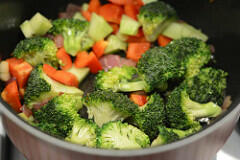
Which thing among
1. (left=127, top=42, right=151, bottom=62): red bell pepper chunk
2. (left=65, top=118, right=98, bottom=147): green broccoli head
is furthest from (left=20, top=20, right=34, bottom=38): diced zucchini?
(left=65, top=118, right=98, bottom=147): green broccoli head

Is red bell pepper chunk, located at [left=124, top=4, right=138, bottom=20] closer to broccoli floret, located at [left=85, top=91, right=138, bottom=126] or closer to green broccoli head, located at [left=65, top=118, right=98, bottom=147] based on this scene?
broccoli floret, located at [left=85, top=91, right=138, bottom=126]

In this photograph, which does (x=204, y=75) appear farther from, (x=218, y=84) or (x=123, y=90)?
(x=123, y=90)

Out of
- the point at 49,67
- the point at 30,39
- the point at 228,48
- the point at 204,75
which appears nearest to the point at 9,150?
the point at 49,67

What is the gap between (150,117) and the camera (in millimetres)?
1912

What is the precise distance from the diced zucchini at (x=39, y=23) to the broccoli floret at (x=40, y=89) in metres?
0.27

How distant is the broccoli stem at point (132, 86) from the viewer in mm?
2062

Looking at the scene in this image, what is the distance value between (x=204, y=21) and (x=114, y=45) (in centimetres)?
60

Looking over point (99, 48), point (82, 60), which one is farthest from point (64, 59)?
point (99, 48)

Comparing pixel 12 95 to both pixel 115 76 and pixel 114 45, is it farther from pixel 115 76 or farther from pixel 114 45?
pixel 114 45

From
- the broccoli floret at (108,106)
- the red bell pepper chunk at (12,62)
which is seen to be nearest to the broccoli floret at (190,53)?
the broccoli floret at (108,106)

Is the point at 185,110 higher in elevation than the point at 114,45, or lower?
lower

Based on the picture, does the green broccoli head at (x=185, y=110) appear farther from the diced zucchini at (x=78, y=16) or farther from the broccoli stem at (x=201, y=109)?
the diced zucchini at (x=78, y=16)

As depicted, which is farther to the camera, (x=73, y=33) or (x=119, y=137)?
(x=73, y=33)

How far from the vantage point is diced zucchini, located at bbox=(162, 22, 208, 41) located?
236cm
